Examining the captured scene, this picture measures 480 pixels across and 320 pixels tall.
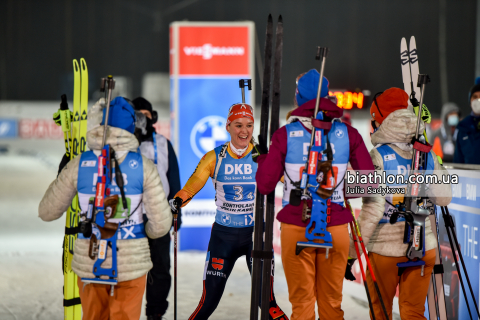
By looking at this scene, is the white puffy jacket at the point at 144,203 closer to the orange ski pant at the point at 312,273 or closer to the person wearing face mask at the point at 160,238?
the orange ski pant at the point at 312,273

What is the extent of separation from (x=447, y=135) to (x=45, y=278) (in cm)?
737

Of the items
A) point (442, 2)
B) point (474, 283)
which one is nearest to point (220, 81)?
point (474, 283)

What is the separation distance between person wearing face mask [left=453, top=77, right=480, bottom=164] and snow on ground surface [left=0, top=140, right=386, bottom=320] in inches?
73.7

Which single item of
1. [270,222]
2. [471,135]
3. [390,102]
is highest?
[390,102]

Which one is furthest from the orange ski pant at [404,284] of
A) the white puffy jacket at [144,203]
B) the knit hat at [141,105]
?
the knit hat at [141,105]

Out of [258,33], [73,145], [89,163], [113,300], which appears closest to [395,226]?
[113,300]

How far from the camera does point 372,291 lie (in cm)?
296

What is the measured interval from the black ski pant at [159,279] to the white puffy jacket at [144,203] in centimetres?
118

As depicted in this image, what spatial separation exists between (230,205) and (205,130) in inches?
124

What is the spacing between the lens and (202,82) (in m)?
6.31

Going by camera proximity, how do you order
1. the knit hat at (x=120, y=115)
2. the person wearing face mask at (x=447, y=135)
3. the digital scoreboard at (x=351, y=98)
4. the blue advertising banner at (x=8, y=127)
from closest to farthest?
the knit hat at (x=120, y=115)
the digital scoreboard at (x=351, y=98)
the person wearing face mask at (x=447, y=135)
the blue advertising banner at (x=8, y=127)

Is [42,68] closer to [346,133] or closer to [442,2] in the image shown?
[442,2]

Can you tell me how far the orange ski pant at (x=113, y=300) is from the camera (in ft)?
8.36

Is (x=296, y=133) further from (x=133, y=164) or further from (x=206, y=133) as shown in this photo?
(x=206, y=133)
